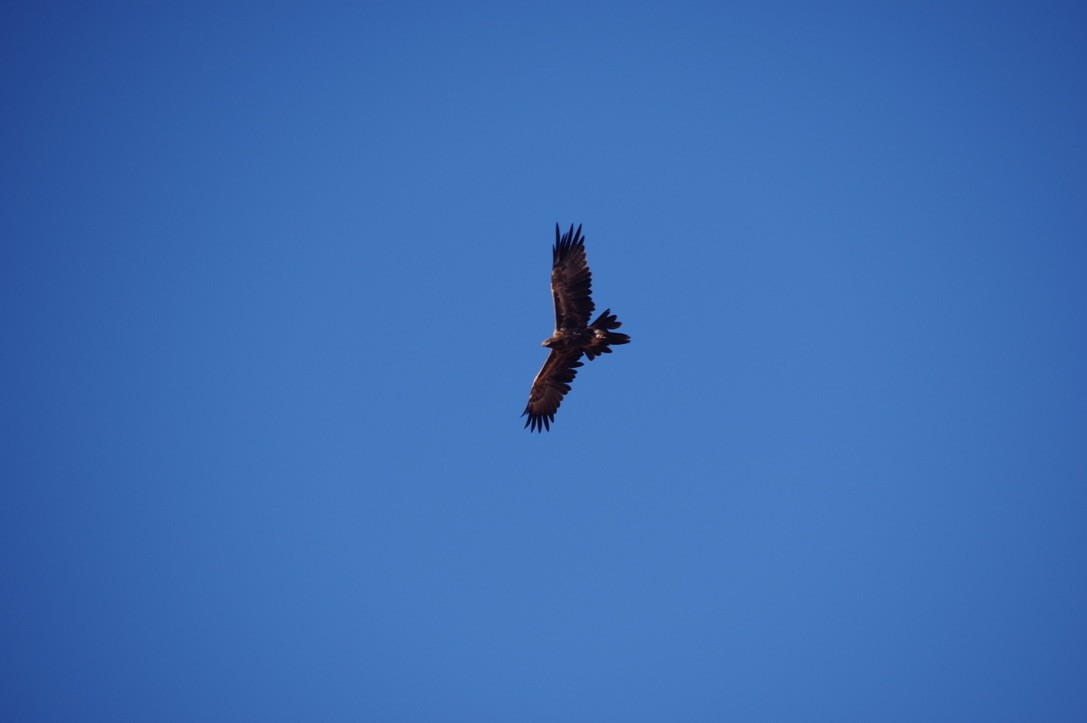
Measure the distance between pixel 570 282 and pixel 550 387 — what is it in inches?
124

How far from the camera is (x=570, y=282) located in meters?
19.5

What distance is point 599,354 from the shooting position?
19.4 meters

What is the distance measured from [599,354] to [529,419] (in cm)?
330

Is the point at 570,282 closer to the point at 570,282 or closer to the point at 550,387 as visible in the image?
the point at 570,282

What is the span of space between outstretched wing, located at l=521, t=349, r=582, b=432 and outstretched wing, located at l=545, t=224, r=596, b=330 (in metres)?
1.14

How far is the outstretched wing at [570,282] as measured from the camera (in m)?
19.3

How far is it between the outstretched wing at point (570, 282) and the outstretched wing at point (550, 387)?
1136mm

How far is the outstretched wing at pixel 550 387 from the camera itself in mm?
20547

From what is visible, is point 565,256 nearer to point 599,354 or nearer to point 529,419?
point 599,354

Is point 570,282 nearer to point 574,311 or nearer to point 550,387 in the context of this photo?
point 574,311

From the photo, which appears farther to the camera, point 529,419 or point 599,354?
point 529,419

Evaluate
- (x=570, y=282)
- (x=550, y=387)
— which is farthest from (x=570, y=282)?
(x=550, y=387)

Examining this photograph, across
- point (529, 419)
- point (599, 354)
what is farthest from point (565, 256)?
point (529, 419)

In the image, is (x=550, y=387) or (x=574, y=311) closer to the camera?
(x=574, y=311)
